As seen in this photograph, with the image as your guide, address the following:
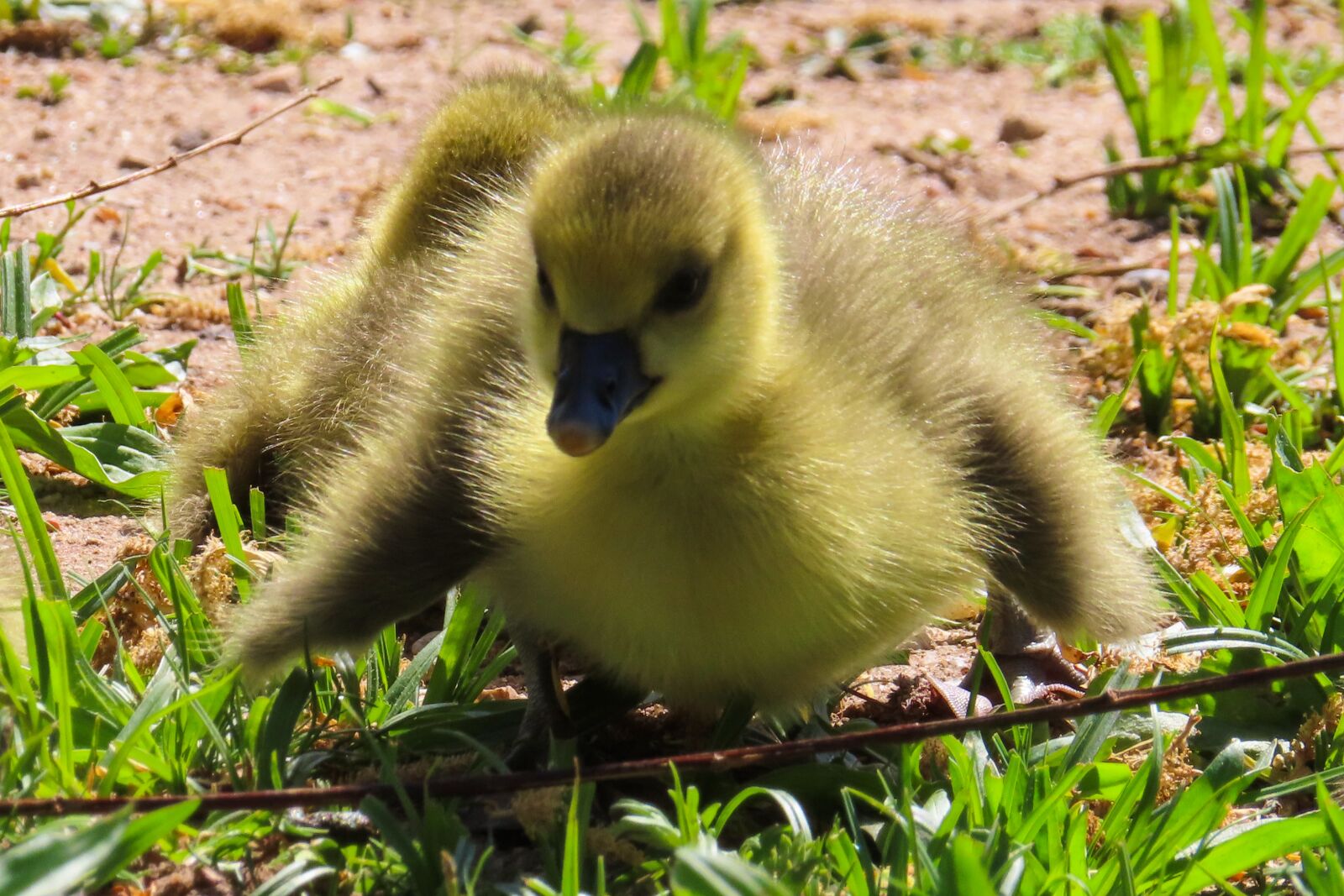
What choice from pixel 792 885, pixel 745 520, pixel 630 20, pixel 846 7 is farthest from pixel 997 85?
pixel 792 885

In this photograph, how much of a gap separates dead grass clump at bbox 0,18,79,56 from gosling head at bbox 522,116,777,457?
11.7ft

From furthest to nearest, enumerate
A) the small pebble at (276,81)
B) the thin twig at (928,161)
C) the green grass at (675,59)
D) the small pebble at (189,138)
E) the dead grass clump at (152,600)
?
1. the small pebble at (276,81)
2. the thin twig at (928,161)
3. the small pebble at (189,138)
4. the green grass at (675,59)
5. the dead grass clump at (152,600)

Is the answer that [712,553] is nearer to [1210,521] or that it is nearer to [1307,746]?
[1307,746]

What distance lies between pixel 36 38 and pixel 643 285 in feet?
12.7

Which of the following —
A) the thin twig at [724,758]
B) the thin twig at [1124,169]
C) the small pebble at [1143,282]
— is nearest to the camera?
the thin twig at [724,758]

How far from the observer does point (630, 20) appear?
20.1ft

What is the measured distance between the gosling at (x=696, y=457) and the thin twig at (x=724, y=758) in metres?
0.19

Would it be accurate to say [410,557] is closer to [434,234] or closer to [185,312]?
[434,234]

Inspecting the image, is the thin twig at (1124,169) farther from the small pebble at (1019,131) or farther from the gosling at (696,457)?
the gosling at (696,457)

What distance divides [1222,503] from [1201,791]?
96 cm

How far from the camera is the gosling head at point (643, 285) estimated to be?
77.8 inches

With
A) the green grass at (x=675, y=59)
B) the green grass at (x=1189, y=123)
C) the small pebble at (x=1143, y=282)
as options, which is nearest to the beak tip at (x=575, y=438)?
the green grass at (x=675, y=59)

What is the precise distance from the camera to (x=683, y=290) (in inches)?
81.0

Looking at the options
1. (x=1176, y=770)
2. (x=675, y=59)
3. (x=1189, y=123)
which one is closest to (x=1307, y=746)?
(x=1176, y=770)
